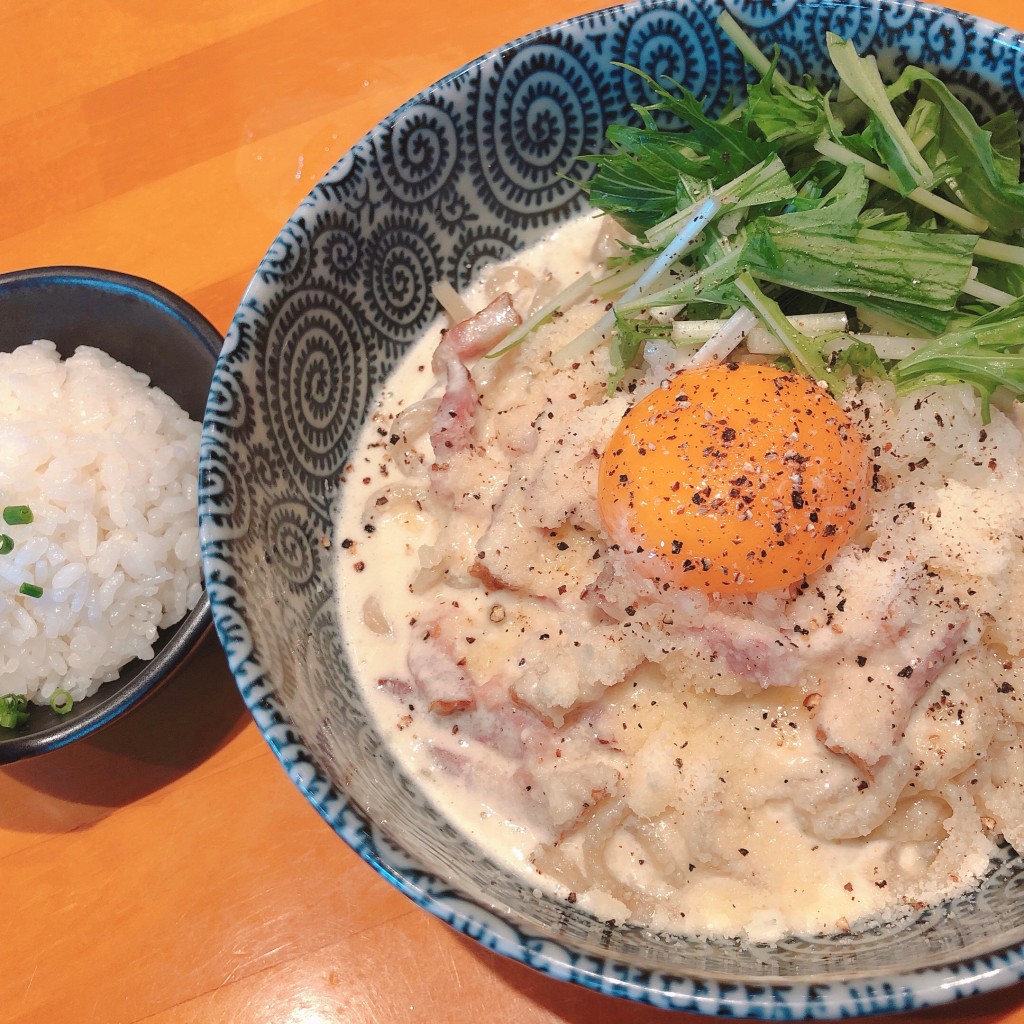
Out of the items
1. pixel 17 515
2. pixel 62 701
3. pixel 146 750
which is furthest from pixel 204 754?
pixel 17 515

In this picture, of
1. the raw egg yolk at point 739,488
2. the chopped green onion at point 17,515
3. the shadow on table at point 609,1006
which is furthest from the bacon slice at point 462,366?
the shadow on table at point 609,1006

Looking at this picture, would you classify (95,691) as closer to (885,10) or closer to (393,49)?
(393,49)

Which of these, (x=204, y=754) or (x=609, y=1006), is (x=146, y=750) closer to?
(x=204, y=754)

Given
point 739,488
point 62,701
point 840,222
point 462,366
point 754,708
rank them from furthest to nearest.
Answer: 1. point 462,366
2. point 62,701
3. point 840,222
4. point 754,708
5. point 739,488

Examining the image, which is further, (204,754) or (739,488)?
(204,754)

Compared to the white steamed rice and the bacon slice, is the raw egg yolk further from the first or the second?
the white steamed rice

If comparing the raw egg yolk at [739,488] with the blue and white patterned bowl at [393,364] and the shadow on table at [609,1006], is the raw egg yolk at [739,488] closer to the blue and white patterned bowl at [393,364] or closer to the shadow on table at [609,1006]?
the blue and white patterned bowl at [393,364]
